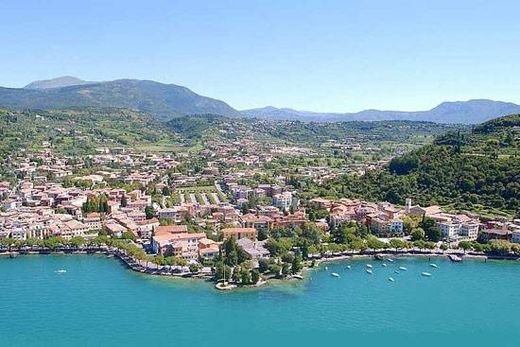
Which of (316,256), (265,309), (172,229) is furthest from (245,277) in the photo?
(172,229)

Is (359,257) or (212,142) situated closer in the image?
(359,257)

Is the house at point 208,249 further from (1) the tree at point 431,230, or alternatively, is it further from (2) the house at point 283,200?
(2) the house at point 283,200

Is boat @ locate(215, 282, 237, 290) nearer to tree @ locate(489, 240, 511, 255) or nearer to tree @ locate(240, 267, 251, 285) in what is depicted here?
tree @ locate(240, 267, 251, 285)

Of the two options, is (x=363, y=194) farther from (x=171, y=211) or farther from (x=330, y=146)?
(x=330, y=146)

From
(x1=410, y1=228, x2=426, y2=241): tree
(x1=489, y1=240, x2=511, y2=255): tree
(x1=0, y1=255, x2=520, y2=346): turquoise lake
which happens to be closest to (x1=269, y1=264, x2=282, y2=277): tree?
(x1=0, y1=255, x2=520, y2=346): turquoise lake

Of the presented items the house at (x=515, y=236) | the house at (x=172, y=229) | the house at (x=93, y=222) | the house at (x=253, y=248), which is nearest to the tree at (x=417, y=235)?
the house at (x=515, y=236)

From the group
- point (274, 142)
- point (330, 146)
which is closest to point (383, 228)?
point (330, 146)
